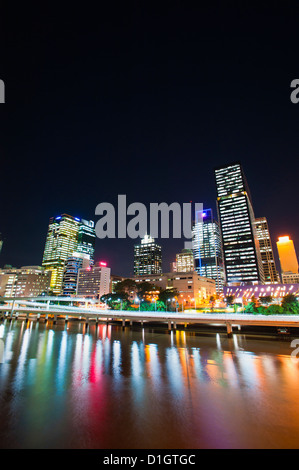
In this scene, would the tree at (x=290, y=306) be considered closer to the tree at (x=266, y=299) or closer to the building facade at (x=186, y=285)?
the tree at (x=266, y=299)

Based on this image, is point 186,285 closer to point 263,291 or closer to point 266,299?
point 263,291

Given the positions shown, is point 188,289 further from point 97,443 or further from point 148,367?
point 97,443

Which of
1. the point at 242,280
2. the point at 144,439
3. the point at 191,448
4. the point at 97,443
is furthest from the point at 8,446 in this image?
the point at 242,280

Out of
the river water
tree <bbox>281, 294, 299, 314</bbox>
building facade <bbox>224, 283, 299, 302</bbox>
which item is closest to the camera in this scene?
the river water

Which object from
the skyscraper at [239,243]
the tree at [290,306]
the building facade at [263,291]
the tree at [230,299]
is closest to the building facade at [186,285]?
the building facade at [263,291]

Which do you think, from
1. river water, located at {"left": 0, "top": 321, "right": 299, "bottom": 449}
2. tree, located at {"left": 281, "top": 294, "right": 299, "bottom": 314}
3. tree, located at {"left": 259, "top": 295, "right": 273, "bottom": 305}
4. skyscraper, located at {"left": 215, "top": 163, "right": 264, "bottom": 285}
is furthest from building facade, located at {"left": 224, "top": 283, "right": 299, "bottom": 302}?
river water, located at {"left": 0, "top": 321, "right": 299, "bottom": 449}

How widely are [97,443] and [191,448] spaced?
484 centimetres

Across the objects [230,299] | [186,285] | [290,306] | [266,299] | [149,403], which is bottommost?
[149,403]

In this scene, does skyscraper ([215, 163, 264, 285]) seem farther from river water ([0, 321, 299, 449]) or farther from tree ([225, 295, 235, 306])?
river water ([0, 321, 299, 449])

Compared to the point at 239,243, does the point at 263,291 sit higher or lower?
lower

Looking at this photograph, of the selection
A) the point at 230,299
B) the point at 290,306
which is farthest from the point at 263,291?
the point at 290,306

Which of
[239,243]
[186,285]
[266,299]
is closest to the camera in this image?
[266,299]

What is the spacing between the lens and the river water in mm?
12070

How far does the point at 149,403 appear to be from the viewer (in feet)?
55.2
